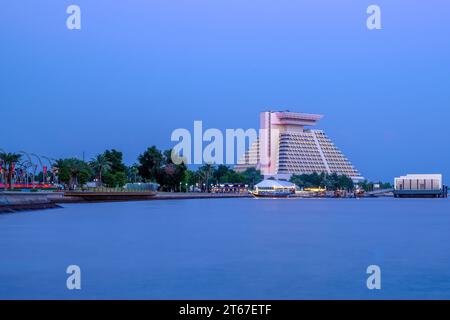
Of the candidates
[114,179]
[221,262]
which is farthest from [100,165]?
[221,262]

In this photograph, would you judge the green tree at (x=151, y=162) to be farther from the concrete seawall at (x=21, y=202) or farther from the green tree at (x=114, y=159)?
the concrete seawall at (x=21, y=202)

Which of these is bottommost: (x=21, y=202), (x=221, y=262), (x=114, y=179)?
(x=221, y=262)

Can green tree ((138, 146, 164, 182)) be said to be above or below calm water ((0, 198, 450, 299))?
above

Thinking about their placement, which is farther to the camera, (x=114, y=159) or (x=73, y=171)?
(x=114, y=159)

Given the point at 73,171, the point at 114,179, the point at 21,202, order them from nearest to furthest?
the point at 21,202
the point at 73,171
the point at 114,179

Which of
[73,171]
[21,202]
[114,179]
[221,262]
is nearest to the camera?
[221,262]

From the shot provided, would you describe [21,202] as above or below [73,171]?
below

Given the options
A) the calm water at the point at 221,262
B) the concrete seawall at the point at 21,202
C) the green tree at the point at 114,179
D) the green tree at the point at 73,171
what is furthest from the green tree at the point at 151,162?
the calm water at the point at 221,262

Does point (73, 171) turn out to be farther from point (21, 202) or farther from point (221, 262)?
point (221, 262)

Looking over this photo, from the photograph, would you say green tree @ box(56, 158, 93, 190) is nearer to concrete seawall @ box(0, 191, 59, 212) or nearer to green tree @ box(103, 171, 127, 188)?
green tree @ box(103, 171, 127, 188)

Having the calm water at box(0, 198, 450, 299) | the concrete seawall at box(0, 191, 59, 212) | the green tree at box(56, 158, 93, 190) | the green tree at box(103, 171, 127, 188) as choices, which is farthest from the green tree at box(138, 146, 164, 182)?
the calm water at box(0, 198, 450, 299)

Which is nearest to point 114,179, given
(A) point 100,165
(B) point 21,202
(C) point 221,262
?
(A) point 100,165

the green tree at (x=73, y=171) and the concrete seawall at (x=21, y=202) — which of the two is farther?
the green tree at (x=73, y=171)
